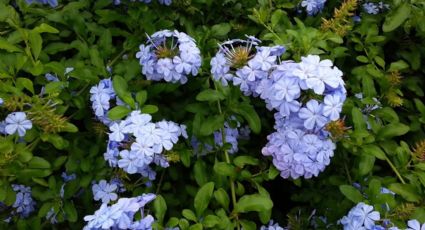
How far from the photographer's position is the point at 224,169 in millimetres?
1712

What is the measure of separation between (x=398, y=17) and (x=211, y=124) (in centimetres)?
86

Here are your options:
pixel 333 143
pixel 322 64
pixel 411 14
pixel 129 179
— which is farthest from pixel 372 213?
pixel 411 14

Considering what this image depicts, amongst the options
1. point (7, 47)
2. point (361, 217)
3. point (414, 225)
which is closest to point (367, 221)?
point (361, 217)

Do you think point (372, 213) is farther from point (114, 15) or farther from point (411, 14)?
point (114, 15)

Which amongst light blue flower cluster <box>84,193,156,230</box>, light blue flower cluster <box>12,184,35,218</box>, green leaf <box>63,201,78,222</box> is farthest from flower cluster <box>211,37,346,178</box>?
light blue flower cluster <box>12,184,35,218</box>

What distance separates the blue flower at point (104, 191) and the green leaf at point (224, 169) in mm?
334

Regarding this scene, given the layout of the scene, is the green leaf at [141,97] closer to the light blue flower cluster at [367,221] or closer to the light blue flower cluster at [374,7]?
the light blue flower cluster at [367,221]

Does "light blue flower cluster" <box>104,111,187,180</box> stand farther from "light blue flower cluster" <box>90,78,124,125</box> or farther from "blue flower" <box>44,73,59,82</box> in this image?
"blue flower" <box>44,73,59,82</box>

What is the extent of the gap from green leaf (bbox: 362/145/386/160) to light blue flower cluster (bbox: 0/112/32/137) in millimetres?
1007

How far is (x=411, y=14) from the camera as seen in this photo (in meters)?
2.16

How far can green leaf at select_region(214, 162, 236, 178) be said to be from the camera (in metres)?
1.70

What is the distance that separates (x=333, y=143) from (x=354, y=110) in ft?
0.54

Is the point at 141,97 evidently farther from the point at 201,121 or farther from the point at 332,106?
the point at 332,106

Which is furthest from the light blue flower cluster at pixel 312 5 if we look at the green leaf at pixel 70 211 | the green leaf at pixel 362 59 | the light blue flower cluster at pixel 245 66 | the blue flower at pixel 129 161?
the green leaf at pixel 70 211
